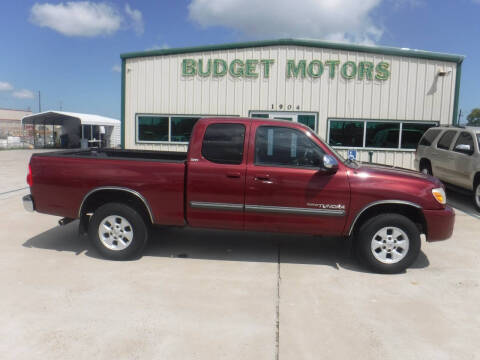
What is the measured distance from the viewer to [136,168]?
5.10 meters

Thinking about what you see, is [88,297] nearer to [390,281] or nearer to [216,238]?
[216,238]

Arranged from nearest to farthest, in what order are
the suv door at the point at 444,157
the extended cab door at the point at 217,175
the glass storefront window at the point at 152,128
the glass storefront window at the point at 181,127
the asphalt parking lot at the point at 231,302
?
the asphalt parking lot at the point at 231,302 < the extended cab door at the point at 217,175 < the suv door at the point at 444,157 < the glass storefront window at the point at 181,127 < the glass storefront window at the point at 152,128

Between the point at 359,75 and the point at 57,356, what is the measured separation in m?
12.0

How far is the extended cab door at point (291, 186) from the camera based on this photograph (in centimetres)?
487

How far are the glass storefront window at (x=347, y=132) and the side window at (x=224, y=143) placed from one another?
8676 mm

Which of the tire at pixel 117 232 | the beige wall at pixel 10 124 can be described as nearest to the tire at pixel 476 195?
the tire at pixel 117 232

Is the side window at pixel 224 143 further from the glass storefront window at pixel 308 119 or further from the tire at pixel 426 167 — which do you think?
the glass storefront window at pixel 308 119

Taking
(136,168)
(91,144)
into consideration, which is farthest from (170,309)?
(91,144)

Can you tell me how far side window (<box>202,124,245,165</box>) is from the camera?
5.04 metres

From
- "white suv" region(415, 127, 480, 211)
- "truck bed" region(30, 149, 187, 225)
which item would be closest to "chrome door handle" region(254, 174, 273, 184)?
"truck bed" region(30, 149, 187, 225)

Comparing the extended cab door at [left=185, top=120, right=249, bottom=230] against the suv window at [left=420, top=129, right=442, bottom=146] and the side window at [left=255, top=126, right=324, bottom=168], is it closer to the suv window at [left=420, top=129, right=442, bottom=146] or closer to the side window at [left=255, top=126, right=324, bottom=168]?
the side window at [left=255, top=126, right=324, bottom=168]

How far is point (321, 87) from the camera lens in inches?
513

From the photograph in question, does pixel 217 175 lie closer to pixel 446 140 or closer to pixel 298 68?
pixel 446 140

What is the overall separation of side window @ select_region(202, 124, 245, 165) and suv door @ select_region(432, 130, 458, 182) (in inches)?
266
